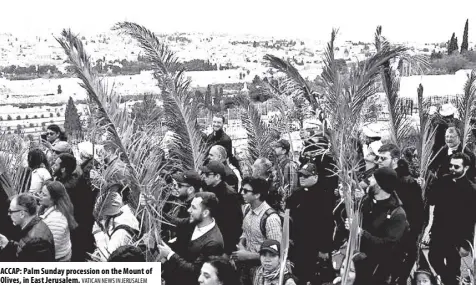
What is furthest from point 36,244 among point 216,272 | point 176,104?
point 176,104

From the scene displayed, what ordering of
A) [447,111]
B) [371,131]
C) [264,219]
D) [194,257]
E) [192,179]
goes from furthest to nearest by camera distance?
[447,111], [371,131], [192,179], [264,219], [194,257]

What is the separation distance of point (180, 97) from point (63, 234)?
2.69 metres

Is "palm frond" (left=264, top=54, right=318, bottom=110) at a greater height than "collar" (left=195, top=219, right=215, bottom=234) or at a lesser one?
greater

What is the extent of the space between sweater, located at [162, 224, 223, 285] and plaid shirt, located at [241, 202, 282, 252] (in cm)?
48

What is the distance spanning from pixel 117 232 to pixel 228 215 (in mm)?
990

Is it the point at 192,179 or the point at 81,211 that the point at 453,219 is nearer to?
the point at 192,179

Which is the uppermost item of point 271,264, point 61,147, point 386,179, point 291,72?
point 291,72

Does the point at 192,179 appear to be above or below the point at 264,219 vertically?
above

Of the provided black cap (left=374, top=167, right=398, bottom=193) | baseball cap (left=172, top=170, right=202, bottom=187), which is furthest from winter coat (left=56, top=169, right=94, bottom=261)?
black cap (left=374, top=167, right=398, bottom=193)

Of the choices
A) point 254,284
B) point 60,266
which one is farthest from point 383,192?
point 60,266

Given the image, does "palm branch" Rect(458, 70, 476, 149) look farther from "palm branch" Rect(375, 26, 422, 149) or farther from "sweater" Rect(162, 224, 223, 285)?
"sweater" Rect(162, 224, 223, 285)

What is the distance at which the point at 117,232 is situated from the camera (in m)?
4.15

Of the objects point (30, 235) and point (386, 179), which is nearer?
point (30, 235)
